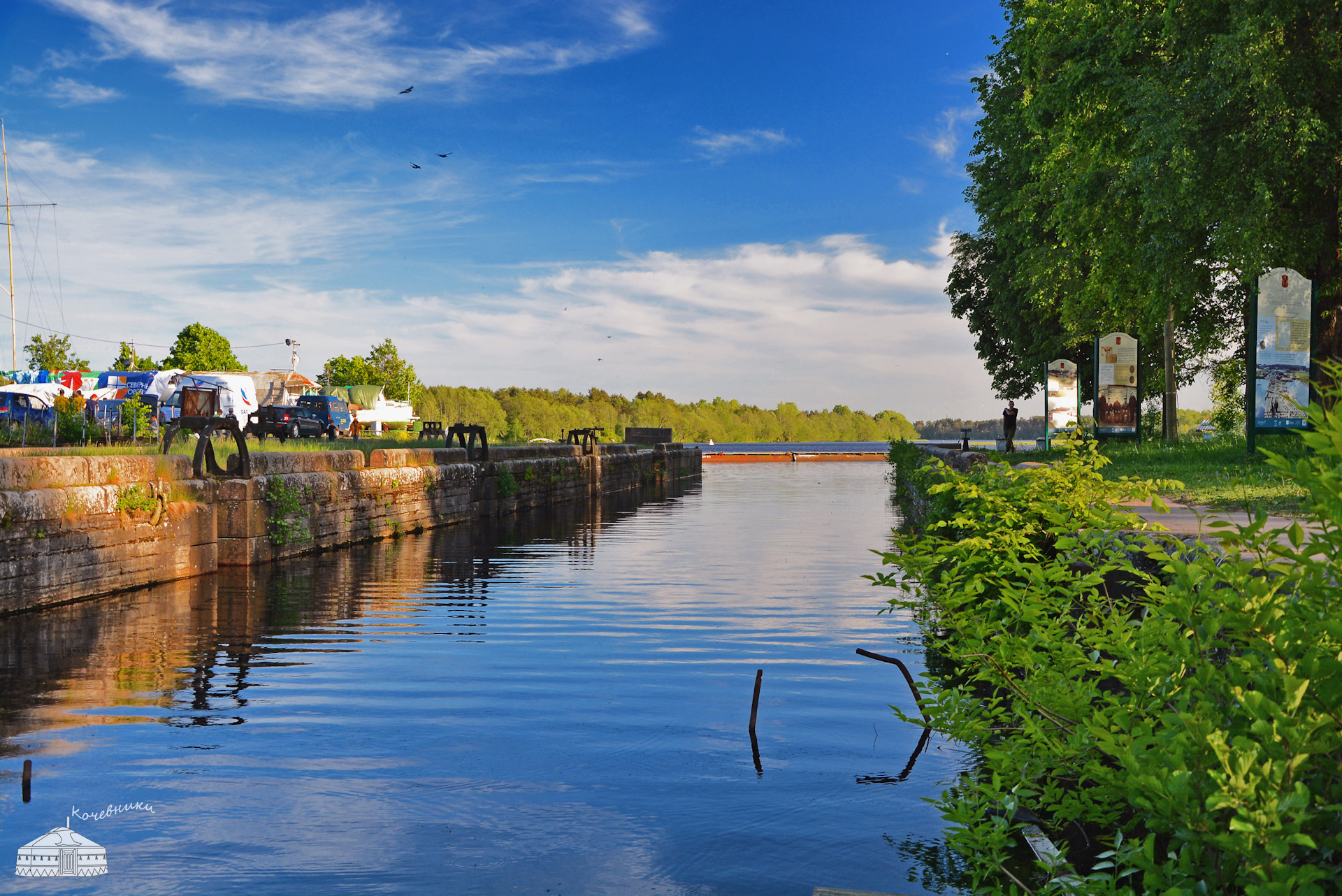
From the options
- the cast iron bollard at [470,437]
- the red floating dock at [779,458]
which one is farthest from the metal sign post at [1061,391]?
the red floating dock at [779,458]

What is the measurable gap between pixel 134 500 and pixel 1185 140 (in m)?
16.4

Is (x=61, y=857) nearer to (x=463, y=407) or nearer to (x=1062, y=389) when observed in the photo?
(x=1062, y=389)

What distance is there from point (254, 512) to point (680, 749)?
10.5 m

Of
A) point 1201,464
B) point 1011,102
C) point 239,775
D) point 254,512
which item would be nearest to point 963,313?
point 1011,102

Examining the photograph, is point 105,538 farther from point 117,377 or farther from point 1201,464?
point 117,377

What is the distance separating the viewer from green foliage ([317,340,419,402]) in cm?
10112

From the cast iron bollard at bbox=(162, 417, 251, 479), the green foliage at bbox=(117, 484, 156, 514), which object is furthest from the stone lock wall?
the cast iron bollard at bbox=(162, 417, 251, 479)

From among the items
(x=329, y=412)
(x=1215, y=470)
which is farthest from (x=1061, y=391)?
(x=329, y=412)

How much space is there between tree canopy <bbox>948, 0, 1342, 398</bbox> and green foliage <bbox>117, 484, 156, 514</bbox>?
15949mm

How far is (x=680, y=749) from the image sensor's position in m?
6.41

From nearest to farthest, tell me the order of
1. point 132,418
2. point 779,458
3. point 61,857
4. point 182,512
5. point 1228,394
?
point 61,857
point 182,512
point 132,418
point 1228,394
point 779,458

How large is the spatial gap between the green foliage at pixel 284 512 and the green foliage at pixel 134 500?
2760 mm

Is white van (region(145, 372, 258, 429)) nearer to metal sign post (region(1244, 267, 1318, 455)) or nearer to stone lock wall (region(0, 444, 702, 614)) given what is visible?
stone lock wall (region(0, 444, 702, 614))

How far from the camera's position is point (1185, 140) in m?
16.4
